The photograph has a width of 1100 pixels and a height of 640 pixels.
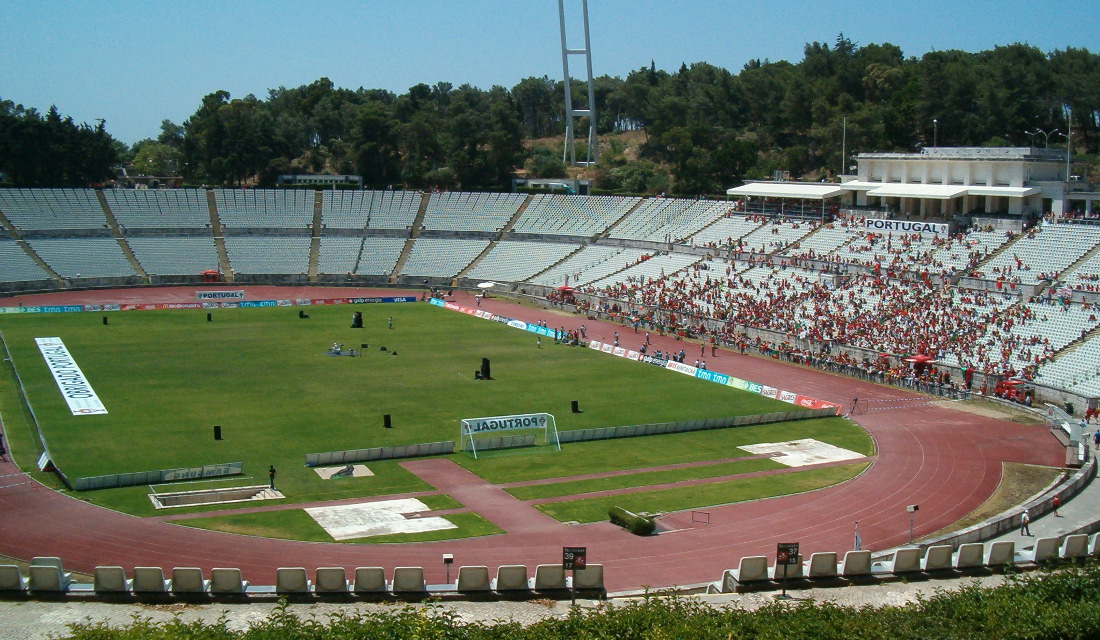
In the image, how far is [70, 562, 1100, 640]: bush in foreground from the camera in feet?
67.0

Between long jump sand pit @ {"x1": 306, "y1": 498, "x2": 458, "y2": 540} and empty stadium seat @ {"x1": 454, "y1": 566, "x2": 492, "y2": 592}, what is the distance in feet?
30.1

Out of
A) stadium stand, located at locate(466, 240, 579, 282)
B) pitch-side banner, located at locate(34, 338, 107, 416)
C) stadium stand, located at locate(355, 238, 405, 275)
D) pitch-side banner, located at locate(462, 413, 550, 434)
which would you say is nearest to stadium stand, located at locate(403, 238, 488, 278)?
stadium stand, located at locate(355, 238, 405, 275)

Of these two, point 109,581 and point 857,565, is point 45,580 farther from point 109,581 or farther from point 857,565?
point 857,565

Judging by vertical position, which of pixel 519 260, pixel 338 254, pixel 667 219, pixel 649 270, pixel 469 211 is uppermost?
pixel 469 211

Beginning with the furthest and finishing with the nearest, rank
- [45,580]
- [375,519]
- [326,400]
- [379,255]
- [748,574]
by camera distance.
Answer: [379,255] → [326,400] → [375,519] → [748,574] → [45,580]

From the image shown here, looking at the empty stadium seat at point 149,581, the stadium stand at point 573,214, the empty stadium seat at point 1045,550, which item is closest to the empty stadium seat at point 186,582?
the empty stadium seat at point 149,581

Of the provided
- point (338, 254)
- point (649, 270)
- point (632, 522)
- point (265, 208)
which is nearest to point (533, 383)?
point (632, 522)

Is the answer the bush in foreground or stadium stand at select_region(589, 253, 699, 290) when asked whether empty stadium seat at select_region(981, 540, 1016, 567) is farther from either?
stadium stand at select_region(589, 253, 699, 290)

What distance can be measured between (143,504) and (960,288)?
5272 centimetres

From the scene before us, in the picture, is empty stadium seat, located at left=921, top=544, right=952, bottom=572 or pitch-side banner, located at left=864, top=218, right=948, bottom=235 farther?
pitch-side banner, located at left=864, top=218, right=948, bottom=235

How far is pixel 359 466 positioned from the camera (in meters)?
42.3

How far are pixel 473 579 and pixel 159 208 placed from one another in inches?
3674

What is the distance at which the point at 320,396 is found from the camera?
5409 cm

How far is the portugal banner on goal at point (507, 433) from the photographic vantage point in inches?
1789
